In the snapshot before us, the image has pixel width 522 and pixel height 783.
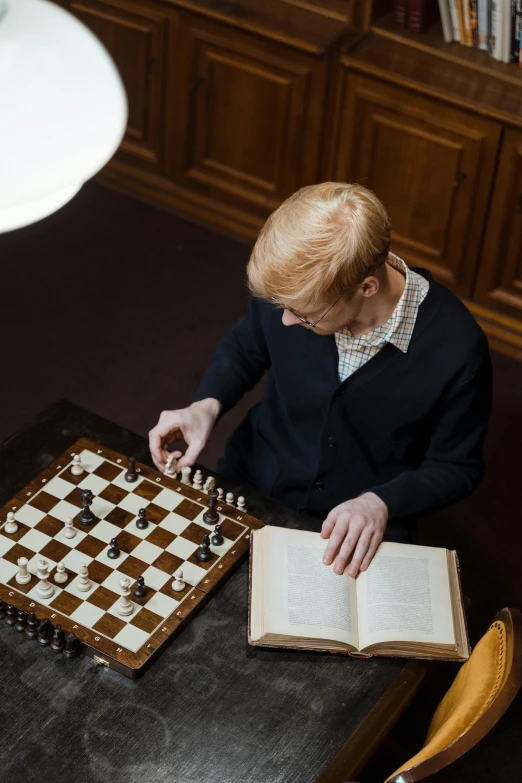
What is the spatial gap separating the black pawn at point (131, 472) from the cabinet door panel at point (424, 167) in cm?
166

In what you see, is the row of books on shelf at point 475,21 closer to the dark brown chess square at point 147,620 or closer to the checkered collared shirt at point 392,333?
the checkered collared shirt at point 392,333

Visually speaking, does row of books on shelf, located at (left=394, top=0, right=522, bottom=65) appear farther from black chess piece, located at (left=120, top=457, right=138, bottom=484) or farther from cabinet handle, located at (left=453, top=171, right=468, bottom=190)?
black chess piece, located at (left=120, top=457, right=138, bottom=484)

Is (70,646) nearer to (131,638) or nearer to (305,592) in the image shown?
(131,638)

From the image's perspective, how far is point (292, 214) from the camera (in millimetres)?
1877

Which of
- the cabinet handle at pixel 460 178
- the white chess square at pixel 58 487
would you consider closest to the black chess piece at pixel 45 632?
the white chess square at pixel 58 487

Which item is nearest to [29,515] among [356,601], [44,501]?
[44,501]

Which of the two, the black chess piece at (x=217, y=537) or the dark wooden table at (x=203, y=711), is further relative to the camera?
the black chess piece at (x=217, y=537)

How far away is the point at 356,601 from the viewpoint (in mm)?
1879

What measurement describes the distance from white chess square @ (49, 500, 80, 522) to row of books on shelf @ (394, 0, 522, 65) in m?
2.23

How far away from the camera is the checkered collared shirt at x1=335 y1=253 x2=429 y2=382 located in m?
2.04

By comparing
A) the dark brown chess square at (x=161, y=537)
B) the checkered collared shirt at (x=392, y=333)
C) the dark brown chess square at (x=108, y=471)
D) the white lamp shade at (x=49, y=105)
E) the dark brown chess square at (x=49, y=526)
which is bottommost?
the dark brown chess square at (x=161, y=537)

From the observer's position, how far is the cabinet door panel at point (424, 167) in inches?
136

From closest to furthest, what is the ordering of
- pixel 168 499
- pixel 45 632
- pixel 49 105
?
pixel 49 105 < pixel 45 632 < pixel 168 499

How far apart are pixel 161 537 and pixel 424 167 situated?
2000mm
